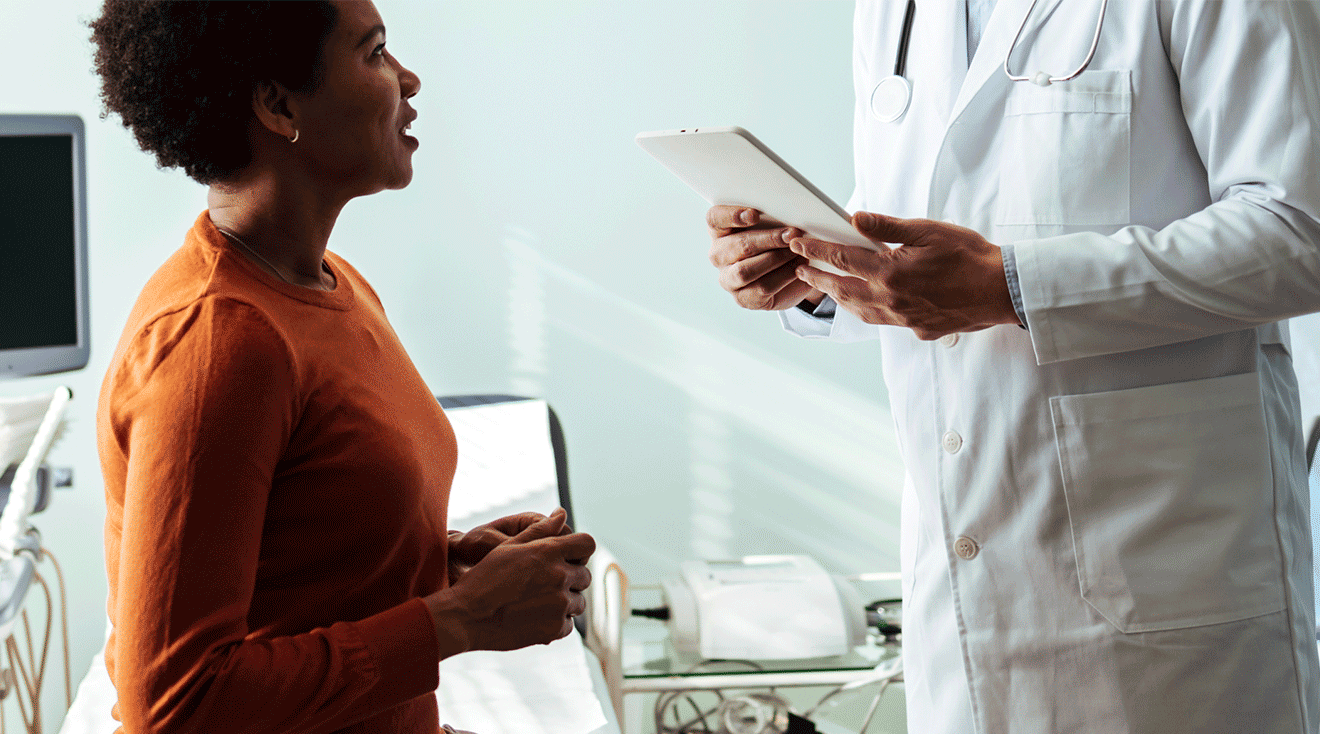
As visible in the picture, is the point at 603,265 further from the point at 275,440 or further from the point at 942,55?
the point at 275,440

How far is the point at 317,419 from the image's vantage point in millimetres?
729

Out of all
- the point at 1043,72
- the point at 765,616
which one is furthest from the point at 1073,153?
the point at 765,616

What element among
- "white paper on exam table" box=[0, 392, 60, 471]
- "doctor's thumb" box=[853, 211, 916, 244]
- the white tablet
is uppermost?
the white tablet

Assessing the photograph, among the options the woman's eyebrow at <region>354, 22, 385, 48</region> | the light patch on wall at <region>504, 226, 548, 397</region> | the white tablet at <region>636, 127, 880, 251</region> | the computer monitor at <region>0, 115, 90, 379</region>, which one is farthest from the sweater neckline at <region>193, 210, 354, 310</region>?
the light patch on wall at <region>504, 226, 548, 397</region>

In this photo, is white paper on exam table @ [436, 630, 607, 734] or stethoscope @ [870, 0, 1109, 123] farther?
white paper on exam table @ [436, 630, 607, 734]

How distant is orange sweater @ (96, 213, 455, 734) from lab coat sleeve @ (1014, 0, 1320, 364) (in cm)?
60

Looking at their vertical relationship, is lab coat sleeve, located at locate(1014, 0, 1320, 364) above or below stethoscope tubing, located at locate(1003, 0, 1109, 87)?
below

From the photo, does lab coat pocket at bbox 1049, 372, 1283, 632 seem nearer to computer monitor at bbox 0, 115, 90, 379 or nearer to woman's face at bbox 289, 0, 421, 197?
woman's face at bbox 289, 0, 421, 197

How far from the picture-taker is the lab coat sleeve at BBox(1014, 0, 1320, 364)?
0.89m

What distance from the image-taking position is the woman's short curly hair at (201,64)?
725 millimetres

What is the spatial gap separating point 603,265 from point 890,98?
1.44 meters

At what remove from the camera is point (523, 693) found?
6.57ft

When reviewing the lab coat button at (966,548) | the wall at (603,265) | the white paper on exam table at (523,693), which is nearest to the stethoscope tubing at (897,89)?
the lab coat button at (966,548)

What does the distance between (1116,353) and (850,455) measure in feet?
5.47
